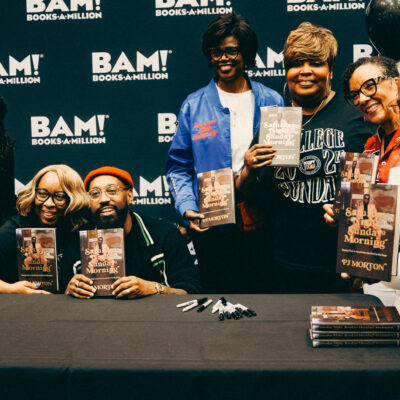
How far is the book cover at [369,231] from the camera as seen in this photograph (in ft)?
4.35

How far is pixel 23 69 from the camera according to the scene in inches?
131

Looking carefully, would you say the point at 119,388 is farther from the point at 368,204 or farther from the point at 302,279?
the point at 302,279

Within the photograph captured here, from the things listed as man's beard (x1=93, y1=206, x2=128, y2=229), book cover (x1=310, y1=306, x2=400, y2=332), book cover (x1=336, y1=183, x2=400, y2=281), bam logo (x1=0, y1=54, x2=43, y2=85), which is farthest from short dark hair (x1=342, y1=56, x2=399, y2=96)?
bam logo (x1=0, y1=54, x2=43, y2=85)

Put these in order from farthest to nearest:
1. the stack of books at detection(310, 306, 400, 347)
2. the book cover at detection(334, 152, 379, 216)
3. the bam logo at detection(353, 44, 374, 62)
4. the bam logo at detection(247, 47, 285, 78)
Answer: the bam logo at detection(247, 47, 285, 78)
the bam logo at detection(353, 44, 374, 62)
the book cover at detection(334, 152, 379, 216)
the stack of books at detection(310, 306, 400, 347)

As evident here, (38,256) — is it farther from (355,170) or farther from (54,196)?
(355,170)

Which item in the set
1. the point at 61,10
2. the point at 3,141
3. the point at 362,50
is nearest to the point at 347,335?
the point at 3,141

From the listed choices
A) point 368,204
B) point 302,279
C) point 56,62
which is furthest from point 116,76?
point 368,204

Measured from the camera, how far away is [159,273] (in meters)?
2.20

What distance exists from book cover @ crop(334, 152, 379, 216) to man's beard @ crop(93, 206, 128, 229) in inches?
44.3

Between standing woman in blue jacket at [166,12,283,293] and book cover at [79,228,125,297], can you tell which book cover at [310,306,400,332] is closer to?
book cover at [79,228,125,297]

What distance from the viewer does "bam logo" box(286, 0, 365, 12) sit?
10.1 ft

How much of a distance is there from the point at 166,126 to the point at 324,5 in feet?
4.48

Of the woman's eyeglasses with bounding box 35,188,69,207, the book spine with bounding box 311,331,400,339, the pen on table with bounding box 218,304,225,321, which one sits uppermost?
the woman's eyeglasses with bounding box 35,188,69,207

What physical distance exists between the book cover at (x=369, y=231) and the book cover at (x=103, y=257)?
818 mm
